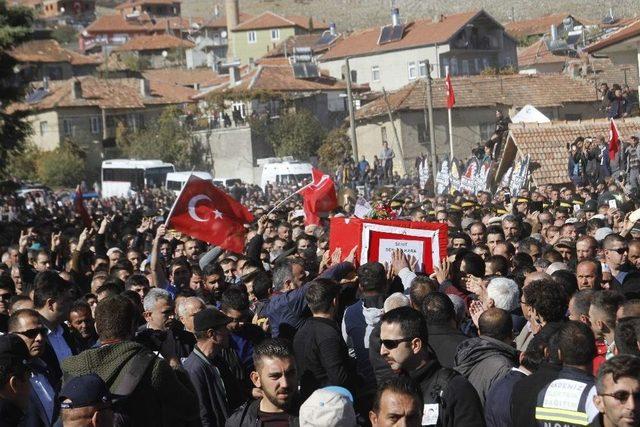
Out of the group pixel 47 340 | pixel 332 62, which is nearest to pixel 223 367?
pixel 47 340

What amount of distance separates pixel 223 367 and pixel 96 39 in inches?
5793

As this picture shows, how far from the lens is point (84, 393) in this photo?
5.84 meters

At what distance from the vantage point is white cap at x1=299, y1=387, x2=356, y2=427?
5633 mm

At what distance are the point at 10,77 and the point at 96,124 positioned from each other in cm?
5633

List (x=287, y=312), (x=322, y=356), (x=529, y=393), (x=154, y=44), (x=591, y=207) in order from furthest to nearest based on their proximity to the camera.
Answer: (x=154, y=44) → (x=591, y=207) → (x=287, y=312) → (x=322, y=356) → (x=529, y=393)

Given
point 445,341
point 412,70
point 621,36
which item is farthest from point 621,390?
point 412,70

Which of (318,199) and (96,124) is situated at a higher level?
(96,124)

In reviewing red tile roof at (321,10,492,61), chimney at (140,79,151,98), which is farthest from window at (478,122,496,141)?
chimney at (140,79,151,98)

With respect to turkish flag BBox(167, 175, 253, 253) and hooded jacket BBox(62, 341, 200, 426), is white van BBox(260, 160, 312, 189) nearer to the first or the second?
turkish flag BBox(167, 175, 253, 253)

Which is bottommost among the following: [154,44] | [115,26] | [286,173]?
[286,173]

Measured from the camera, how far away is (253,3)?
171 meters

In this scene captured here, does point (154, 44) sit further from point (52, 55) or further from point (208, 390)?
point (208, 390)

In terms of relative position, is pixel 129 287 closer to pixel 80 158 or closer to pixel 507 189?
pixel 507 189

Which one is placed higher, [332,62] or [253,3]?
[253,3]
